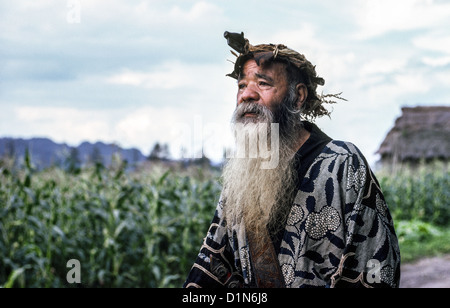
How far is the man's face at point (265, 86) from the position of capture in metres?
1.93

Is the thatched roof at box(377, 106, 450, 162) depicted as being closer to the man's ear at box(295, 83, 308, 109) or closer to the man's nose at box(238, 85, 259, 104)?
the man's ear at box(295, 83, 308, 109)

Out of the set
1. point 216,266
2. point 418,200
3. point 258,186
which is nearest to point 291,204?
point 258,186

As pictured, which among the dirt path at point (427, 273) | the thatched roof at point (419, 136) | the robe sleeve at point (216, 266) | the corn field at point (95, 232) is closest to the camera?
the robe sleeve at point (216, 266)

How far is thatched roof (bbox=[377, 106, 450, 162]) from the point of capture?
69.7 feet

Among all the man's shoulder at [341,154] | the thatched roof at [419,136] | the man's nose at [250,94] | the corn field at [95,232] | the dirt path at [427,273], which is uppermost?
the thatched roof at [419,136]

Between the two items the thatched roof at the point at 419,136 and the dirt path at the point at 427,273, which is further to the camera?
the thatched roof at the point at 419,136

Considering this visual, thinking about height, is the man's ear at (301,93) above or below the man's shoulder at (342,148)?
above

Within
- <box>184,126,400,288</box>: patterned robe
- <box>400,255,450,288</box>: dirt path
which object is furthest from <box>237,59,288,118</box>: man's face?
<box>400,255,450,288</box>: dirt path

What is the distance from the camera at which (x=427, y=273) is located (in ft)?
22.0

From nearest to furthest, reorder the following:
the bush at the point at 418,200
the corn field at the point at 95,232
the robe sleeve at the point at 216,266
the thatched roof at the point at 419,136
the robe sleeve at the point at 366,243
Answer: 1. the robe sleeve at the point at 366,243
2. the robe sleeve at the point at 216,266
3. the corn field at the point at 95,232
4. the bush at the point at 418,200
5. the thatched roof at the point at 419,136

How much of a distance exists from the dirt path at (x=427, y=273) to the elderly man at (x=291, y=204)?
4.79m

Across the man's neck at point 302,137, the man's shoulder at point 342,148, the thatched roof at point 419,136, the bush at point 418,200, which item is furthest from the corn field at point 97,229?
the thatched roof at point 419,136

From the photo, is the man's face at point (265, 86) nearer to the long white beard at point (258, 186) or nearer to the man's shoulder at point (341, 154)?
the long white beard at point (258, 186)
